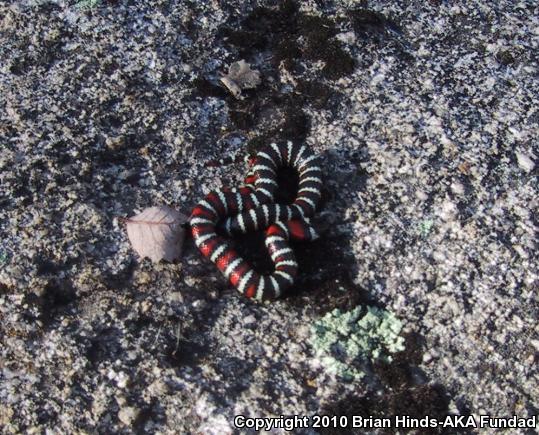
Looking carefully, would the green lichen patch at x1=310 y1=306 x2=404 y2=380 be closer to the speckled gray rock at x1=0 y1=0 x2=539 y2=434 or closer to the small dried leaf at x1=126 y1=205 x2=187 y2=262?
the speckled gray rock at x1=0 y1=0 x2=539 y2=434

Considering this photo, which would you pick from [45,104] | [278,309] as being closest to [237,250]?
[278,309]

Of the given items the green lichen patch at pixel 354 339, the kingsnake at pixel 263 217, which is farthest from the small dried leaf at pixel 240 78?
the green lichen patch at pixel 354 339

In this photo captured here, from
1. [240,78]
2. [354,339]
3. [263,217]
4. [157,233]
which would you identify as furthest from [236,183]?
[354,339]

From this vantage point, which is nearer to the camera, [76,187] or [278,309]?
[278,309]

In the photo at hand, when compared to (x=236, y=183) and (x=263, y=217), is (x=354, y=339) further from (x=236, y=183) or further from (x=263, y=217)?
(x=236, y=183)

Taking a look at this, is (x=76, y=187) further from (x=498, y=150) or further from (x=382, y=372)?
(x=498, y=150)

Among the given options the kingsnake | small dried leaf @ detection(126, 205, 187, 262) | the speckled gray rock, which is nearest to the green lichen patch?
the speckled gray rock
